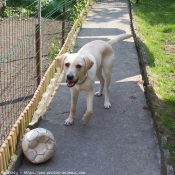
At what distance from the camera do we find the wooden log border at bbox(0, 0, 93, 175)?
363 centimetres

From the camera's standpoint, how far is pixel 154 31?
9.99m

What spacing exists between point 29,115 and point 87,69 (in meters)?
1.02

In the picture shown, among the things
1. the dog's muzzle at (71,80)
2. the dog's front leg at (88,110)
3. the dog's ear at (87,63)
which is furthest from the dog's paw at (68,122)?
the dog's ear at (87,63)

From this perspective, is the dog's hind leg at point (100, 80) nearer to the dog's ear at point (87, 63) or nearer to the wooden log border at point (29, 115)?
the wooden log border at point (29, 115)

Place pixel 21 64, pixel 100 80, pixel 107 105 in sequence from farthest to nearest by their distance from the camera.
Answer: pixel 21 64 < pixel 100 80 < pixel 107 105

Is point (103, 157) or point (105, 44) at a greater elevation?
point (105, 44)

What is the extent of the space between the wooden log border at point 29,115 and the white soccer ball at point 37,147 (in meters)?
0.16

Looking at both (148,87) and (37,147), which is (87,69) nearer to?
(37,147)

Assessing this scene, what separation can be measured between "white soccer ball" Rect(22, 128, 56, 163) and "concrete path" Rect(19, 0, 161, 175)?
0.10m

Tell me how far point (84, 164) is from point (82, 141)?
53cm

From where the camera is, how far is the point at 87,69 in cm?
431

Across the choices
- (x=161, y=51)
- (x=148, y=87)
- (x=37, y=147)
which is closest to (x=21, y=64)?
(x=148, y=87)

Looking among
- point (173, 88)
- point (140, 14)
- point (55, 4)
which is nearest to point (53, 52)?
point (173, 88)

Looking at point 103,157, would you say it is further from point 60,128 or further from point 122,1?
point 122,1
